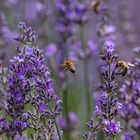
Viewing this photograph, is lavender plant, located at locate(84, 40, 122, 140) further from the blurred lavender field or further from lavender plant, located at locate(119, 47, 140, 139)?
lavender plant, located at locate(119, 47, 140, 139)

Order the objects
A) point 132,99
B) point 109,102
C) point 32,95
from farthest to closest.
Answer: point 132,99 → point 32,95 → point 109,102

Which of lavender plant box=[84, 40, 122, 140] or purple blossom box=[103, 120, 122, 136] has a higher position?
lavender plant box=[84, 40, 122, 140]

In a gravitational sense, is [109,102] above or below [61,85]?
below

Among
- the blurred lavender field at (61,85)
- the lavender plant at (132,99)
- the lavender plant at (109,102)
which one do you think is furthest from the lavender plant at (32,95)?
the lavender plant at (132,99)

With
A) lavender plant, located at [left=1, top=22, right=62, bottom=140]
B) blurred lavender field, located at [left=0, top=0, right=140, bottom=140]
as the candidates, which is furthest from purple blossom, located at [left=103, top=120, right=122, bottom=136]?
lavender plant, located at [left=1, top=22, right=62, bottom=140]

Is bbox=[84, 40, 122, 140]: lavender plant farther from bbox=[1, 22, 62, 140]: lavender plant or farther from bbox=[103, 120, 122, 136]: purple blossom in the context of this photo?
bbox=[1, 22, 62, 140]: lavender plant

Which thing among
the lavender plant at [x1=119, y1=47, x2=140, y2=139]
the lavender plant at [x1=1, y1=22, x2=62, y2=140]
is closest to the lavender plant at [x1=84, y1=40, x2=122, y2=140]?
the lavender plant at [x1=1, y1=22, x2=62, y2=140]

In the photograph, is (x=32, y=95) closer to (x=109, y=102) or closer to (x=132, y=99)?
(x=109, y=102)

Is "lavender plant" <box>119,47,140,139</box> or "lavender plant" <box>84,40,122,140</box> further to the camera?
"lavender plant" <box>119,47,140,139</box>

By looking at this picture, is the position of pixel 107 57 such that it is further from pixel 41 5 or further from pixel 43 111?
pixel 41 5

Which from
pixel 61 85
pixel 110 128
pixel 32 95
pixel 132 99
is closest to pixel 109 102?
pixel 110 128

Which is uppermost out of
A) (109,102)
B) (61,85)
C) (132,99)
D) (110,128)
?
(61,85)

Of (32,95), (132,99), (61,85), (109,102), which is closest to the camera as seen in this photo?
(109,102)
